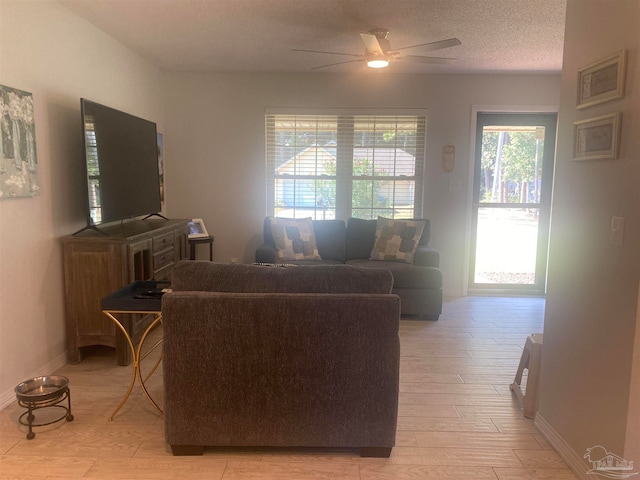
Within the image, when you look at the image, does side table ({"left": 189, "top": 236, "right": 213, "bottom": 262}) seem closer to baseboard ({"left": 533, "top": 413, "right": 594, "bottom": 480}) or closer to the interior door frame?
the interior door frame

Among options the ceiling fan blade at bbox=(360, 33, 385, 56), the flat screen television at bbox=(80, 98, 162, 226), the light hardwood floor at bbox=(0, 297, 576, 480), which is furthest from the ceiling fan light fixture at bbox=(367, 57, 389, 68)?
the light hardwood floor at bbox=(0, 297, 576, 480)

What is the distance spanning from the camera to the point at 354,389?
2.16 m

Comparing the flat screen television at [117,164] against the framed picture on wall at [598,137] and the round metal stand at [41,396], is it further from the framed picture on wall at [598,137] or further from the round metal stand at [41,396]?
the framed picture on wall at [598,137]

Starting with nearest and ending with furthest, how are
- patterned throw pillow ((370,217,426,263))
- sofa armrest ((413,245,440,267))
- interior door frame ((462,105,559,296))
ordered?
sofa armrest ((413,245,440,267)), patterned throw pillow ((370,217,426,263)), interior door frame ((462,105,559,296))

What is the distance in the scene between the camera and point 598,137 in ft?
6.78

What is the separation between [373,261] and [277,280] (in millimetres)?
2942

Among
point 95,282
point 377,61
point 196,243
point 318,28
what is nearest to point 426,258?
point 377,61

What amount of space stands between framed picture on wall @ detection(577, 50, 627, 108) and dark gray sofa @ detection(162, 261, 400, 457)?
120cm

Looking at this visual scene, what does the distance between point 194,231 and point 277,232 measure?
0.97 m

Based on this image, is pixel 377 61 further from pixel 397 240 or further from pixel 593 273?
pixel 593 273

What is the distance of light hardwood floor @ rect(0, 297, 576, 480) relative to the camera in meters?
2.18

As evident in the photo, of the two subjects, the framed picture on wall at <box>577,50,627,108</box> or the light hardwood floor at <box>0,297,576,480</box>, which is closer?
the framed picture on wall at <box>577,50,627,108</box>

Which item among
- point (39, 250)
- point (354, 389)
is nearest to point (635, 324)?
point (354, 389)

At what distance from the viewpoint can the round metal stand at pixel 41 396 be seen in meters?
2.40
